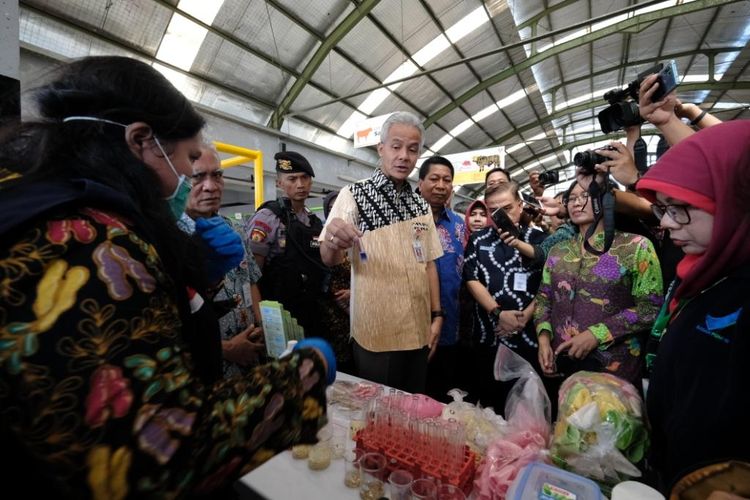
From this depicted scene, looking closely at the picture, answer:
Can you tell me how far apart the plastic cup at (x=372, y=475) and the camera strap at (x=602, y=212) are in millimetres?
1335

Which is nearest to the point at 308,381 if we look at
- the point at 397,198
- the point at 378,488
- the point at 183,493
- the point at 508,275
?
the point at 183,493

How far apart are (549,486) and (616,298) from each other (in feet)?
3.54

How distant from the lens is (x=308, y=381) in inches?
23.5

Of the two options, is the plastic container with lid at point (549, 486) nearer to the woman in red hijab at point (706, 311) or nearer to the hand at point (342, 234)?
the woman in red hijab at point (706, 311)

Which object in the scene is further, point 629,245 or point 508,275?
point 508,275

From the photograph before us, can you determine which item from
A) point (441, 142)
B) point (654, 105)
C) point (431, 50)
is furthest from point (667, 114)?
point (441, 142)

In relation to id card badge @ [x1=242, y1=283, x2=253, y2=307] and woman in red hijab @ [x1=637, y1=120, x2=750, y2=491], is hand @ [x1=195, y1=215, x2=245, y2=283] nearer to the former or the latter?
id card badge @ [x1=242, y1=283, x2=253, y2=307]

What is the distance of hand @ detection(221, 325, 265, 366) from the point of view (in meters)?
1.46

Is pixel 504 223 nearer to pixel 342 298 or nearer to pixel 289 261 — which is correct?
pixel 342 298

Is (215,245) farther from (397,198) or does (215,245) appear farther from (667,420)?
(667,420)

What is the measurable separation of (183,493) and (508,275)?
6.46 ft

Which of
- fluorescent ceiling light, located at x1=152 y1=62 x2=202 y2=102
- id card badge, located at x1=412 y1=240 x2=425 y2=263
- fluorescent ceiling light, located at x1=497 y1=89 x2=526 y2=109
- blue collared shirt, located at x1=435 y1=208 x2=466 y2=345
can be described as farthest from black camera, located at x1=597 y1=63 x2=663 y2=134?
fluorescent ceiling light, located at x1=497 y1=89 x2=526 y2=109

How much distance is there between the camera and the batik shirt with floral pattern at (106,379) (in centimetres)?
38

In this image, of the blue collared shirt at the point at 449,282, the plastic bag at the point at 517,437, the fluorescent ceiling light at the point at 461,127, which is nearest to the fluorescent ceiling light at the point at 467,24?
the fluorescent ceiling light at the point at 461,127
